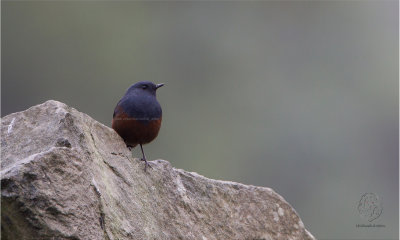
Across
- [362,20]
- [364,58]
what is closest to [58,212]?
[364,58]

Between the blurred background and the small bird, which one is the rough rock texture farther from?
the blurred background

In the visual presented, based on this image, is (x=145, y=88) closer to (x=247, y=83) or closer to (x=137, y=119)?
(x=137, y=119)

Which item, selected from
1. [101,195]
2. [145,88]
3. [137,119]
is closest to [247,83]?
[145,88]

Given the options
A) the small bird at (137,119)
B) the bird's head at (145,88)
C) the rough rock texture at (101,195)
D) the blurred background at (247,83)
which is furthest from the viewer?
the blurred background at (247,83)

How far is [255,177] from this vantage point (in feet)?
96.1

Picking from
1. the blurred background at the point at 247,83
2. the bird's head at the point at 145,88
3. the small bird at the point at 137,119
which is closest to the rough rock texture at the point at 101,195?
the small bird at the point at 137,119

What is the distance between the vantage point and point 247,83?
124ft

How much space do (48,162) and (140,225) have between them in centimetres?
98

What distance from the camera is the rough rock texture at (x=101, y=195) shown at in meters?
4.86

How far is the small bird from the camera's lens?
7184mm

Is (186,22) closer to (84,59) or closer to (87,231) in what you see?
(84,59)

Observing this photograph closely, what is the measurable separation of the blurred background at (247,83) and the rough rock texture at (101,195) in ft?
54.9

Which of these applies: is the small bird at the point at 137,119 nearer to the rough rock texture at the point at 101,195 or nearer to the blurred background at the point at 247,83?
the rough rock texture at the point at 101,195

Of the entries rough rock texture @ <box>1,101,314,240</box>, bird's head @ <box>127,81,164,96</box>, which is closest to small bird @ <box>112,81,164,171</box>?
bird's head @ <box>127,81,164,96</box>
